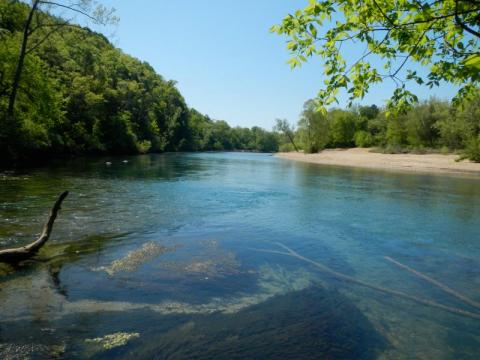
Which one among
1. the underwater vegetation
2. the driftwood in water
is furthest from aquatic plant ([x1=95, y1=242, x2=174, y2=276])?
the underwater vegetation

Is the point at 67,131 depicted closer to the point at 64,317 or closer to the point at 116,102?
the point at 116,102

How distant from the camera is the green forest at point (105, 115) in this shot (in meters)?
28.9

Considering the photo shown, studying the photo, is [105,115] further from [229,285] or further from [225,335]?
[225,335]

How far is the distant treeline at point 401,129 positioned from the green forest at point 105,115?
0.21 meters

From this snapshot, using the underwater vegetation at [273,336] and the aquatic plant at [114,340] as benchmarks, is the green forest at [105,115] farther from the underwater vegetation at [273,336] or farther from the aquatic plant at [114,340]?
the aquatic plant at [114,340]

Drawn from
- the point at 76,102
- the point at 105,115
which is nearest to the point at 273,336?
the point at 76,102

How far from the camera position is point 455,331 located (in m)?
6.31

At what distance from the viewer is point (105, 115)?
6750cm

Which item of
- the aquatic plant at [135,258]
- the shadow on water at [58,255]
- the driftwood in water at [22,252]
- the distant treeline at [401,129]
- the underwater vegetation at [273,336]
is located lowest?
the underwater vegetation at [273,336]

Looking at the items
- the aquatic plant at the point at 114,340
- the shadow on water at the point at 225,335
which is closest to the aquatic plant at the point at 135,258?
the shadow on water at the point at 225,335

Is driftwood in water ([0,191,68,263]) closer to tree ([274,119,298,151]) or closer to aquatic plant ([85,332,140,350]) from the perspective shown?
aquatic plant ([85,332,140,350])

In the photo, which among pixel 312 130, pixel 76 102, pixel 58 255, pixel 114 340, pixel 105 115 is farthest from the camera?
pixel 312 130

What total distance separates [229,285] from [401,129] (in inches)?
3278

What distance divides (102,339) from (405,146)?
8145 centimetres
